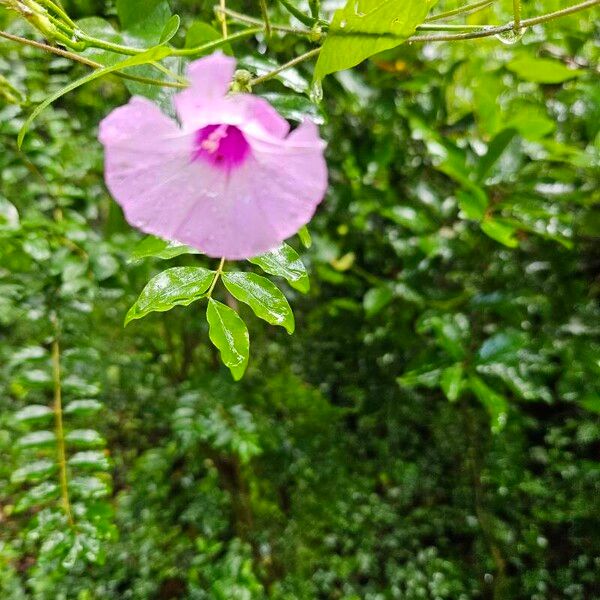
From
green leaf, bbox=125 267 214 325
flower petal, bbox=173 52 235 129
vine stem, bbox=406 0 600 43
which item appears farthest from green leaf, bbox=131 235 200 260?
vine stem, bbox=406 0 600 43

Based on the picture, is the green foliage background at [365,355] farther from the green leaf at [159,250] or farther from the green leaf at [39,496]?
the green leaf at [159,250]

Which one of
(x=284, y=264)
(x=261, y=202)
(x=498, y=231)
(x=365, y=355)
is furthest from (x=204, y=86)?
(x=365, y=355)

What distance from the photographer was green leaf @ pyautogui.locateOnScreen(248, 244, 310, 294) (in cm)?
49

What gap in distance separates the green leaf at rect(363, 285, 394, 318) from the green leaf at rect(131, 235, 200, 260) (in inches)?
19.9

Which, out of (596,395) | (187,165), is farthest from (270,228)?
(596,395)

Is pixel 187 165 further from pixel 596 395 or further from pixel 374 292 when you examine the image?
pixel 596 395

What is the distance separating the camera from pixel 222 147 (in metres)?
0.44

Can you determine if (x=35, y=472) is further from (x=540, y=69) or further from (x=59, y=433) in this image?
(x=540, y=69)

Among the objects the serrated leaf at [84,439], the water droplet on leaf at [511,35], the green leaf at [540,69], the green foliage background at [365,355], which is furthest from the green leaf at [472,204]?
the serrated leaf at [84,439]

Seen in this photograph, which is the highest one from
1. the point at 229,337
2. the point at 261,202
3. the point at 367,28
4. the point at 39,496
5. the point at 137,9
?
the point at 137,9

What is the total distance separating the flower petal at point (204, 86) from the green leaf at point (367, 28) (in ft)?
0.34

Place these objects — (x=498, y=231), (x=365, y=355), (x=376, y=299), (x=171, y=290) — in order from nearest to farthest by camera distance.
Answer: (x=171, y=290) < (x=498, y=231) < (x=376, y=299) < (x=365, y=355)

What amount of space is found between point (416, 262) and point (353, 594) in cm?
87

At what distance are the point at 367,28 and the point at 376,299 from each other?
0.63m
